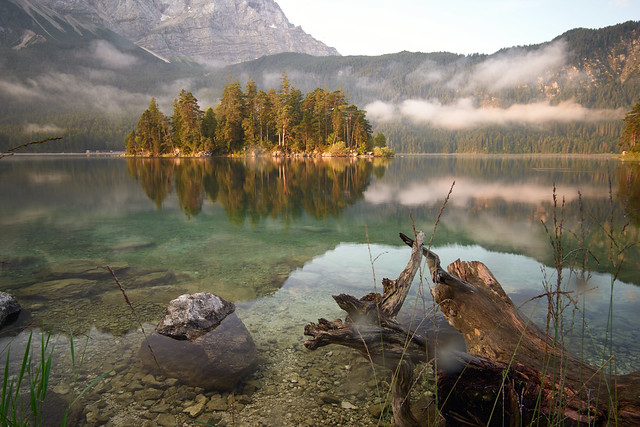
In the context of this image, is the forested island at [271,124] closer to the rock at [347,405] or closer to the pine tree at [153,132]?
the pine tree at [153,132]

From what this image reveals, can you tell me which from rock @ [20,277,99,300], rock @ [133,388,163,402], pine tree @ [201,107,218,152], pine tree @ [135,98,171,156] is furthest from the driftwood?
pine tree @ [135,98,171,156]

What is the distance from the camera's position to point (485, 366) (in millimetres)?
2986

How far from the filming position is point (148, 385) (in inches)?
159

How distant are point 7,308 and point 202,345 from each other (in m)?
3.49

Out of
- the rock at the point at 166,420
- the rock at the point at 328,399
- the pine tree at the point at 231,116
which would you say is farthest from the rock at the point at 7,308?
the pine tree at the point at 231,116

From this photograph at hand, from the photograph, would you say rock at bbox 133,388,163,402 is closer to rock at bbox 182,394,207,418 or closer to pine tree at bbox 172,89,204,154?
rock at bbox 182,394,207,418

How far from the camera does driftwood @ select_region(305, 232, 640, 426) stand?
2.52m

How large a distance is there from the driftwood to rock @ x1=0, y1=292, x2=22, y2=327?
5.28 metres

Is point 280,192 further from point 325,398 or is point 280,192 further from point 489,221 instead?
point 325,398

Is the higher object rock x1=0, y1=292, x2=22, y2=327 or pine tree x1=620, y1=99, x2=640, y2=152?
pine tree x1=620, y1=99, x2=640, y2=152

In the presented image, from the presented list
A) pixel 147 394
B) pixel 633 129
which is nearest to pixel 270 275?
pixel 147 394

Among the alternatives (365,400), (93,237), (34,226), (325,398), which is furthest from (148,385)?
(34,226)

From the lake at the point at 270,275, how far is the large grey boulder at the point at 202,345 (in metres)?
0.16

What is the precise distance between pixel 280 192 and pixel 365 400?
A: 18.4 m
